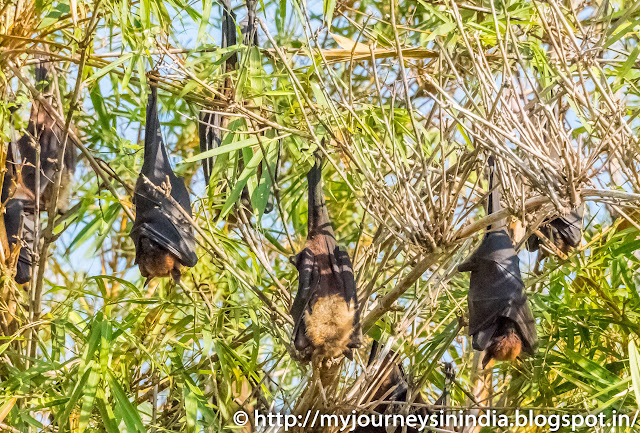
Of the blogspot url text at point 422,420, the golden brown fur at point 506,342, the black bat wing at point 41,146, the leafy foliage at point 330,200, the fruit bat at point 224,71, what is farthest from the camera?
the black bat wing at point 41,146

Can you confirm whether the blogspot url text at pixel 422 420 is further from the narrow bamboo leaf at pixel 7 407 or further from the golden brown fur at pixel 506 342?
the narrow bamboo leaf at pixel 7 407

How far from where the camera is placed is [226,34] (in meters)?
3.17

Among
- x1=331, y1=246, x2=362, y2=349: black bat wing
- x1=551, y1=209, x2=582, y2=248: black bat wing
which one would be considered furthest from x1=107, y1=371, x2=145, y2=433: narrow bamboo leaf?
x1=551, y1=209, x2=582, y2=248: black bat wing

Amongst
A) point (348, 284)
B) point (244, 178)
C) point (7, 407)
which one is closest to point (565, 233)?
point (348, 284)

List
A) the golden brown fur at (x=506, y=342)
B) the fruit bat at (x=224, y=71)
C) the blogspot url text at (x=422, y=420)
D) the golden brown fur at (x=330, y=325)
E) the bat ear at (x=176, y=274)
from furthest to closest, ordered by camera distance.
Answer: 1. the fruit bat at (x=224, y=71)
2. the bat ear at (x=176, y=274)
3. the golden brown fur at (x=506, y=342)
4. the blogspot url text at (x=422, y=420)
5. the golden brown fur at (x=330, y=325)

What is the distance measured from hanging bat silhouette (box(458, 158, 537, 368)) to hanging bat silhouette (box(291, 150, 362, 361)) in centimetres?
48

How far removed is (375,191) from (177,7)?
4.33ft

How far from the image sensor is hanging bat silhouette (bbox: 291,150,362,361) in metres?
2.57

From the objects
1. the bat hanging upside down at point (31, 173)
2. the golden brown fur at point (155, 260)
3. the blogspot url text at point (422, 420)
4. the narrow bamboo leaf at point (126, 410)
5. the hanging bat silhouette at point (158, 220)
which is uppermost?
the bat hanging upside down at point (31, 173)

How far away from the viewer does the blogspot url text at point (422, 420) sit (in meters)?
2.73

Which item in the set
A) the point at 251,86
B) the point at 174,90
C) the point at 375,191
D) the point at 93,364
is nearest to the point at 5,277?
the point at 93,364

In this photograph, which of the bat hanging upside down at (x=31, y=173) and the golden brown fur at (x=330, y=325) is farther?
the bat hanging upside down at (x=31, y=173)

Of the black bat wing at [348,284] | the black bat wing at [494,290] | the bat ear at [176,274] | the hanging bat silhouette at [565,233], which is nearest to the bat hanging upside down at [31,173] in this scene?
the bat ear at [176,274]
